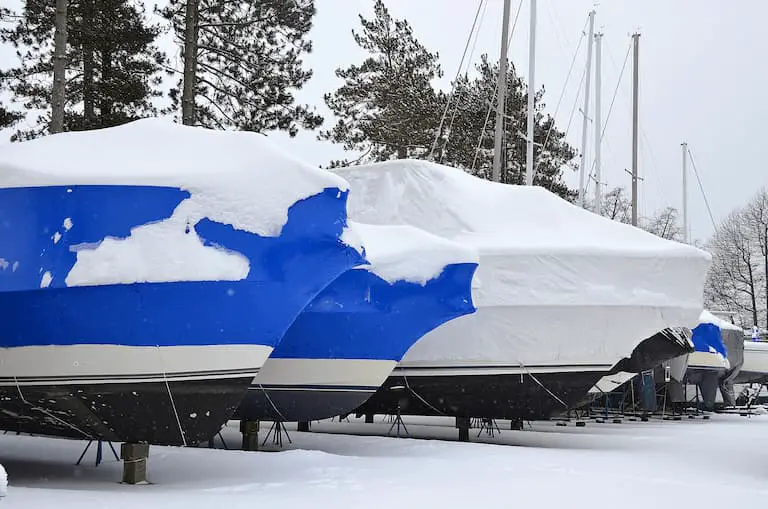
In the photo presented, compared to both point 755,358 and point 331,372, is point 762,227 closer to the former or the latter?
point 755,358

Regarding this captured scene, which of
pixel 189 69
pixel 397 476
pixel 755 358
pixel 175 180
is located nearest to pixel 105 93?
pixel 189 69

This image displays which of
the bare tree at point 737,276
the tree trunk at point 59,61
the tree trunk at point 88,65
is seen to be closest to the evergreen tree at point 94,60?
the tree trunk at point 88,65

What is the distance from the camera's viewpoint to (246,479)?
7.88 m

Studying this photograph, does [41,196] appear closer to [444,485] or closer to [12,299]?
[12,299]

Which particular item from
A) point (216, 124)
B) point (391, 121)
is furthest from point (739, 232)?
point (216, 124)

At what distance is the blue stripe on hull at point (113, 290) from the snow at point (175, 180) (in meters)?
0.07

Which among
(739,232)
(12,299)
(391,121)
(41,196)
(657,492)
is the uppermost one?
(391,121)

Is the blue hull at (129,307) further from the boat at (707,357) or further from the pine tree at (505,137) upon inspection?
the pine tree at (505,137)

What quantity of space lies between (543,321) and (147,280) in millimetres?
5759

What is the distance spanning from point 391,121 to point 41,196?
89.5 feet

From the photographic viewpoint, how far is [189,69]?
750 inches

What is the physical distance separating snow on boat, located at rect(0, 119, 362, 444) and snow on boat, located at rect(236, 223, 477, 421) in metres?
2.15

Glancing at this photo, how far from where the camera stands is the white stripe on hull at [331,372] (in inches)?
399

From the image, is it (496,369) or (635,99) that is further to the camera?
(635,99)
